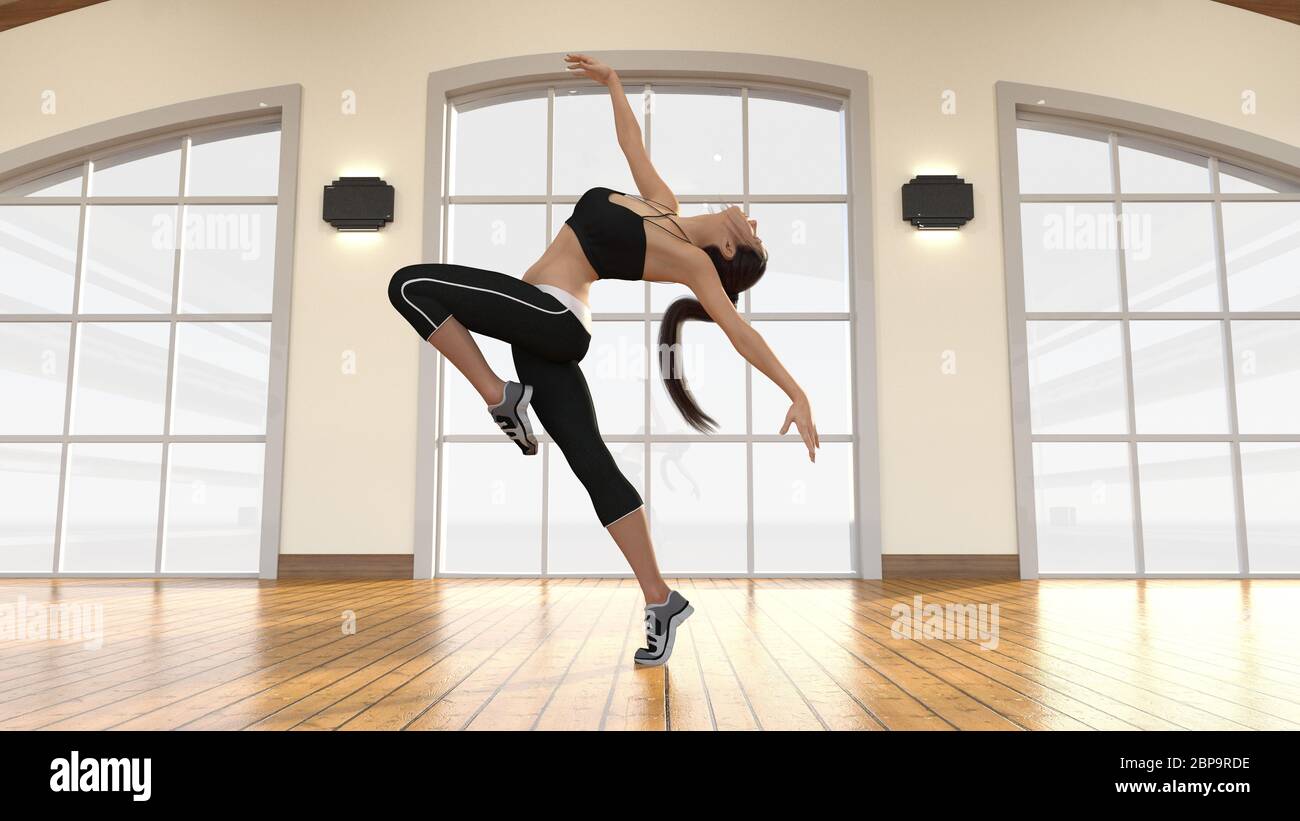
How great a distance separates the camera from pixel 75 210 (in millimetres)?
6145

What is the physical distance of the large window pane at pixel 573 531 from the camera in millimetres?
5676

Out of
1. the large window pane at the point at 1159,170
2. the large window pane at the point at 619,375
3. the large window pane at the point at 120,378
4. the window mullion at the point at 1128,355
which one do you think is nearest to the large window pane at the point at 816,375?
the large window pane at the point at 619,375

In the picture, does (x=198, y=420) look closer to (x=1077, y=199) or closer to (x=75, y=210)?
(x=75, y=210)

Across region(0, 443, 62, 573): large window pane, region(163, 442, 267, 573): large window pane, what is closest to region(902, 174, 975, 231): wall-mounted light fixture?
region(163, 442, 267, 573): large window pane

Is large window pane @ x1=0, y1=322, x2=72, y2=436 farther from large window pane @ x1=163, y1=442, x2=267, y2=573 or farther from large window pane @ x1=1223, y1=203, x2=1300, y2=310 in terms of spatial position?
large window pane @ x1=1223, y1=203, x2=1300, y2=310

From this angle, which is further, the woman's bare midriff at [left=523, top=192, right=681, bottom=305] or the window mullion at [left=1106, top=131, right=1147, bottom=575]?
the window mullion at [left=1106, top=131, right=1147, bottom=575]

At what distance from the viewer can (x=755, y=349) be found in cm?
205

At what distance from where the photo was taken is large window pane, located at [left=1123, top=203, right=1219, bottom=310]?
5910 millimetres

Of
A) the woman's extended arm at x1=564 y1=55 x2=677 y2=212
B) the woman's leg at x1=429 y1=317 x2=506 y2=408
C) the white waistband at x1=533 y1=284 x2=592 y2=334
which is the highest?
the woman's extended arm at x1=564 y1=55 x2=677 y2=212

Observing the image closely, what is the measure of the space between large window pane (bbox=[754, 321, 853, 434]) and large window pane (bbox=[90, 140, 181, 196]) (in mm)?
4395

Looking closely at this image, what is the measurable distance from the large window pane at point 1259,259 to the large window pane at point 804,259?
2.77m

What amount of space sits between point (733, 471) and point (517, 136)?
9.39 ft

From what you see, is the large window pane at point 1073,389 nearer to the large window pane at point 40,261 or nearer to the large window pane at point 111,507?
the large window pane at point 111,507
